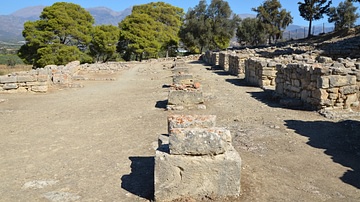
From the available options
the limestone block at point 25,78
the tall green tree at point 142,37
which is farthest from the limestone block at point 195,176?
the tall green tree at point 142,37

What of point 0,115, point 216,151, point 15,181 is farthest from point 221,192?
point 0,115

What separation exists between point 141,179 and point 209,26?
47.9 metres

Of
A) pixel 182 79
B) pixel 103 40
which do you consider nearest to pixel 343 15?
pixel 103 40

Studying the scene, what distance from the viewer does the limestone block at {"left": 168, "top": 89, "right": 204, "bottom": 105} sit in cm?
1130

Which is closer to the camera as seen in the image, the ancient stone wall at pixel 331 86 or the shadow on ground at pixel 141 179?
the shadow on ground at pixel 141 179

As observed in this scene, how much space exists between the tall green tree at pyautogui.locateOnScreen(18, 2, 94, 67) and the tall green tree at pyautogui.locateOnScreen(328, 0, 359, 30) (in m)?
36.7

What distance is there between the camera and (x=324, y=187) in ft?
17.1

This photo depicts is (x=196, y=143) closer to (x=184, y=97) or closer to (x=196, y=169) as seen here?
(x=196, y=169)

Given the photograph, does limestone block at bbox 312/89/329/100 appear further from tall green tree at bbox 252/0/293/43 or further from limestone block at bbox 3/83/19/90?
tall green tree at bbox 252/0/293/43

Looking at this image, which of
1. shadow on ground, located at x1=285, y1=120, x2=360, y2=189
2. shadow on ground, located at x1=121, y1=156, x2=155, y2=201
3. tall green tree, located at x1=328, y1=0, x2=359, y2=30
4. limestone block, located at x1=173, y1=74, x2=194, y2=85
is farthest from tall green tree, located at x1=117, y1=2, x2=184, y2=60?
shadow on ground, located at x1=121, y1=156, x2=155, y2=201

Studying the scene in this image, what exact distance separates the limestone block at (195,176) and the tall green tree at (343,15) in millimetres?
53400

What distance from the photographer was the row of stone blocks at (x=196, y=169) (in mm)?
4688

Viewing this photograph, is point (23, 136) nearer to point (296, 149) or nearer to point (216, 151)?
point (216, 151)

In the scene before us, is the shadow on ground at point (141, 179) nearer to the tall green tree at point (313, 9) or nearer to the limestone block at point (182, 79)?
the limestone block at point (182, 79)
